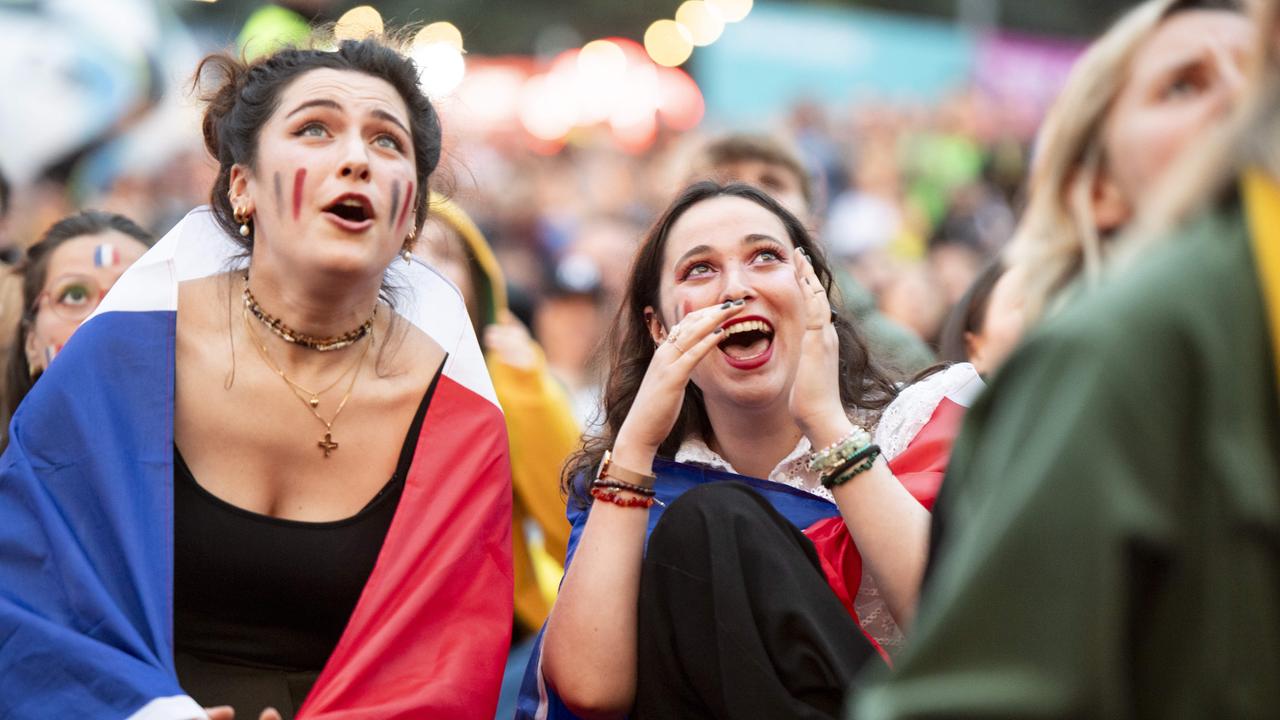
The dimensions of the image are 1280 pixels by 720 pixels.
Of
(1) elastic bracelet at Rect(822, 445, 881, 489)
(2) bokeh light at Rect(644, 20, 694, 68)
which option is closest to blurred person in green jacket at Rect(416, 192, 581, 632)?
(1) elastic bracelet at Rect(822, 445, 881, 489)

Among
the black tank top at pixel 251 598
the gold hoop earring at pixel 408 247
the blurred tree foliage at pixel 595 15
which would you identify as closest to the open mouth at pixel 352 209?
the gold hoop earring at pixel 408 247

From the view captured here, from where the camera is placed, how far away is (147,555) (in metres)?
2.75

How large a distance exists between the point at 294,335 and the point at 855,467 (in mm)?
1222

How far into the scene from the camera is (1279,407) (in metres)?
1.26

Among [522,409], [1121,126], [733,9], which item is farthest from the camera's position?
[733,9]

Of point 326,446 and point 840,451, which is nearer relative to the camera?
point 840,451

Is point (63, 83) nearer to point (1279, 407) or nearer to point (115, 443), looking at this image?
point (115, 443)

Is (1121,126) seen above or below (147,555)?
above

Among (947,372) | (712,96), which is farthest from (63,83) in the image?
(712,96)

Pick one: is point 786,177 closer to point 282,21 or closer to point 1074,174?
point 282,21

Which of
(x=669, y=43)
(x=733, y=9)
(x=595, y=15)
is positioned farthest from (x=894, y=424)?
(x=595, y=15)

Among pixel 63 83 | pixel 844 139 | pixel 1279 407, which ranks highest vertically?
pixel 844 139

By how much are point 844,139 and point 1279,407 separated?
12050 millimetres

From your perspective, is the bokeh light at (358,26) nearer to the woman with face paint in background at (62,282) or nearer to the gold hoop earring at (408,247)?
the gold hoop earring at (408,247)
